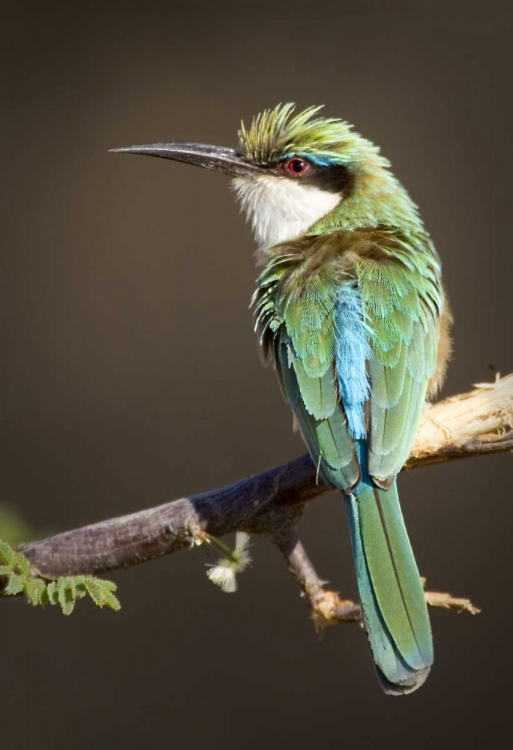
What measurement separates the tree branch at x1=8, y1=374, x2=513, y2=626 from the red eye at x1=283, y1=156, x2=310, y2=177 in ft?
2.81

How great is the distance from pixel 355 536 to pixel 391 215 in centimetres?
90

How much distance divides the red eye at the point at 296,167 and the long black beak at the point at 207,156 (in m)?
0.07

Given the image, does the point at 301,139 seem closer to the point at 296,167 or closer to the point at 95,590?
the point at 296,167

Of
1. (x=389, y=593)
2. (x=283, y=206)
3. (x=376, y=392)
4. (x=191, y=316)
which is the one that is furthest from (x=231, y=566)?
(x=191, y=316)

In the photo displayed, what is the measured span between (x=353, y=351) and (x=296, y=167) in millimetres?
785

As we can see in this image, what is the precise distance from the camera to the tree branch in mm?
2244

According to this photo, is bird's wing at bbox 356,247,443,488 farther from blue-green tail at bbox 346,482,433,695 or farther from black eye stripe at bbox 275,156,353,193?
black eye stripe at bbox 275,156,353,193

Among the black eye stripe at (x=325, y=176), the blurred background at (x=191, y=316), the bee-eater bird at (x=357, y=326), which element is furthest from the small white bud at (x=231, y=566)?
the blurred background at (x=191, y=316)

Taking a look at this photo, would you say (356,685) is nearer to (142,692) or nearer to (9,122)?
(142,692)

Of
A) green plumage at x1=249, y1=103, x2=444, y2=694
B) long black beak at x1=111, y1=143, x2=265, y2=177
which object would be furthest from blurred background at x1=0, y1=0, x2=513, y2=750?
green plumage at x1=249, y1=103, x2=444, y2=694

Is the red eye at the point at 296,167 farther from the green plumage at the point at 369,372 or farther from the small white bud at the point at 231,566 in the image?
the small white bud at the point at 231,566

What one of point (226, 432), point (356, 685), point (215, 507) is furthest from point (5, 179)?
point (215, 507)

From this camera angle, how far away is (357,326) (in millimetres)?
2293

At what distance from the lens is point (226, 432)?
4.07m
